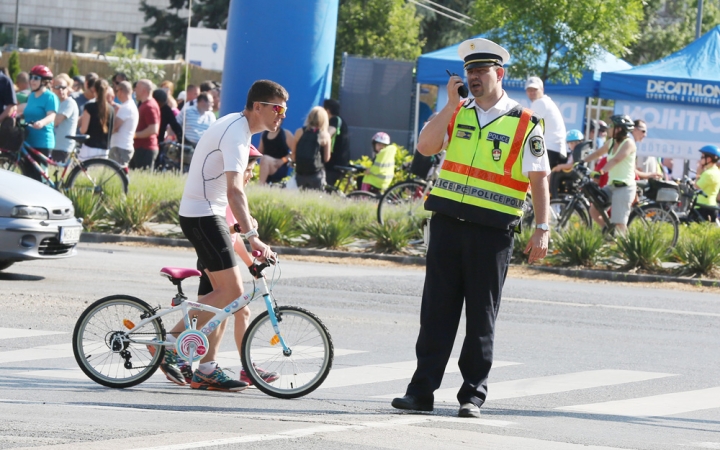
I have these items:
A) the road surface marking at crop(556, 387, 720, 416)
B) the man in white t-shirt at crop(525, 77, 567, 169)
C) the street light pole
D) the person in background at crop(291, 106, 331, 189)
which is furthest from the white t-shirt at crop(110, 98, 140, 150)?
the street light pole

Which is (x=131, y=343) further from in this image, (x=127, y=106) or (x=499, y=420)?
(x=127, y=106)

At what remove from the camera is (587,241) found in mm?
16750

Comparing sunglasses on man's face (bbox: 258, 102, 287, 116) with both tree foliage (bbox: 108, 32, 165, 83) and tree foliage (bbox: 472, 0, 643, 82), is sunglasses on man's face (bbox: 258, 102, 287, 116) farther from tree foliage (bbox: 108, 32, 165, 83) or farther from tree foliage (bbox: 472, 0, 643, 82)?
tree foliage (bbox: 108, 32, 165, 83)

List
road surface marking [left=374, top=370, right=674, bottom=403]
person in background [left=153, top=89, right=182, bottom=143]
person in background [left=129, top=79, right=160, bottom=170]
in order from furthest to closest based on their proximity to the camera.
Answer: person in background [left=153, top=89, right=182, bottom=143] → person in background [left=129, top=79, right=160, bottom=170] → road surface marking [left=374, top=370, right=674, bottom=403]

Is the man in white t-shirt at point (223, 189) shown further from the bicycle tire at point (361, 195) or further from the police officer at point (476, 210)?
the bicycle tire at point (361, 195)

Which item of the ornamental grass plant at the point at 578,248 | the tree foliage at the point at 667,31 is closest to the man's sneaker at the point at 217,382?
the ornamental grass plant at the point at 578,248

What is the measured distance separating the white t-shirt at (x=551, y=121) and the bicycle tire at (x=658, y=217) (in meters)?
1.60

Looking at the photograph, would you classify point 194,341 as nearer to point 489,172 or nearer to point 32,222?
point 489,172

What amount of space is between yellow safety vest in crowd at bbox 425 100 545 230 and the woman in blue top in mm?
12153

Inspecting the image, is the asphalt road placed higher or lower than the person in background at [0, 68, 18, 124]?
lower

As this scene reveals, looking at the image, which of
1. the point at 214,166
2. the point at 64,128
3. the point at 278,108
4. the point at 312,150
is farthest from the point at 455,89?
the point at 64,128

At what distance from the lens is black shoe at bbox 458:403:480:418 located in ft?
23.6

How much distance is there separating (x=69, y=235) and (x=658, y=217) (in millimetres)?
8948

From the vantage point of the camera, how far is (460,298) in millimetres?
7477
